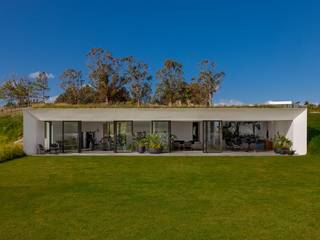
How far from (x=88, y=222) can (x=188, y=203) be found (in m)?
2.80

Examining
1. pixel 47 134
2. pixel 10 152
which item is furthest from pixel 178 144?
pixel 10 152

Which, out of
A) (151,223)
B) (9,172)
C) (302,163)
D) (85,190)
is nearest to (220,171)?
(302,163)

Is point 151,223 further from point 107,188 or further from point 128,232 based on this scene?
point 107,188

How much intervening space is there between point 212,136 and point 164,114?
3373mm

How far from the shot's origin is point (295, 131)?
66.1 feet

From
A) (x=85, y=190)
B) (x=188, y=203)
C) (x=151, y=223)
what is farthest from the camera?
(x=85, y=190)

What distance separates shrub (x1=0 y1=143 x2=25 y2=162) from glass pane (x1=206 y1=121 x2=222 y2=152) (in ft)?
36.9

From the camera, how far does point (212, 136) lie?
830 inches

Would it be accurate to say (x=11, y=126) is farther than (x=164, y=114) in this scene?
Yes

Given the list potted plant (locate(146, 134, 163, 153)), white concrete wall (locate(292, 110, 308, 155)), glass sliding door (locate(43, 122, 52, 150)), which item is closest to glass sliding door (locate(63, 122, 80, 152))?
glass sliding door (locate(43, 122, 52, 150))

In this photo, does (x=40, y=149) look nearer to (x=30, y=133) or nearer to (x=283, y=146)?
(x=30, y=133)

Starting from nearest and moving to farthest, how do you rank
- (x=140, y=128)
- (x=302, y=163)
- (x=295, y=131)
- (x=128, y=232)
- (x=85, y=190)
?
(x=128, y=232)
(x=85, y=190)
(x=302, y=163)
(x=295, y=131)
(x=140, y=128)

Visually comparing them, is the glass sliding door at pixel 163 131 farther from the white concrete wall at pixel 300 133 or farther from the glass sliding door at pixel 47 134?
the white concrete wall at pixel 300 133

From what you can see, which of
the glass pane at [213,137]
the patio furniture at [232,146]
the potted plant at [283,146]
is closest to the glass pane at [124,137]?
the glass pane at [213,137]
